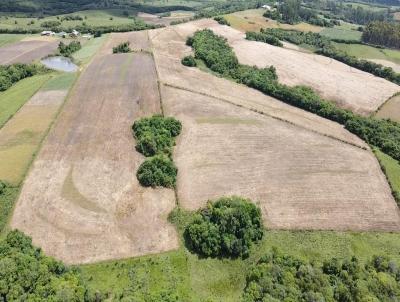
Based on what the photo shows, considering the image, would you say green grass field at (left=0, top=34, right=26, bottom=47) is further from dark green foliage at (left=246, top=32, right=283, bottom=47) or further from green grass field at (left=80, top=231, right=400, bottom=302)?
green grass field at (left=80, top=231, right=400, bottom=302)

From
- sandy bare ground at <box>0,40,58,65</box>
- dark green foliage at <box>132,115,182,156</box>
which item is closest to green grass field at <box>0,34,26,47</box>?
sandy bare ground at <box>0,40,58,65</box>

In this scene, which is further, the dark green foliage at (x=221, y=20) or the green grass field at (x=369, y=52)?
the dark green foliage at (x=221, y=20)

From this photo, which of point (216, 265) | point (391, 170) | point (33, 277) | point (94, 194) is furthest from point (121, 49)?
point (33, 277)

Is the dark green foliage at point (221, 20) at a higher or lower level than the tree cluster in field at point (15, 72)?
lower

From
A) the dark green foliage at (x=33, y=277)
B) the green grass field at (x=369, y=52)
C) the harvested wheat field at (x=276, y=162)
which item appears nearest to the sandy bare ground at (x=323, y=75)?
the harvested wheat field at (x=276, y=162)

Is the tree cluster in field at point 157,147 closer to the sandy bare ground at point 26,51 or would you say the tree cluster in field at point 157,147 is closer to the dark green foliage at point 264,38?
the sandy bare ground at point 26,51

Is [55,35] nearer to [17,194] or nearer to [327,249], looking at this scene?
[17,194]

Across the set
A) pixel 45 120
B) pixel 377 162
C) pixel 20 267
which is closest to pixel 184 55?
pixel 45 120
